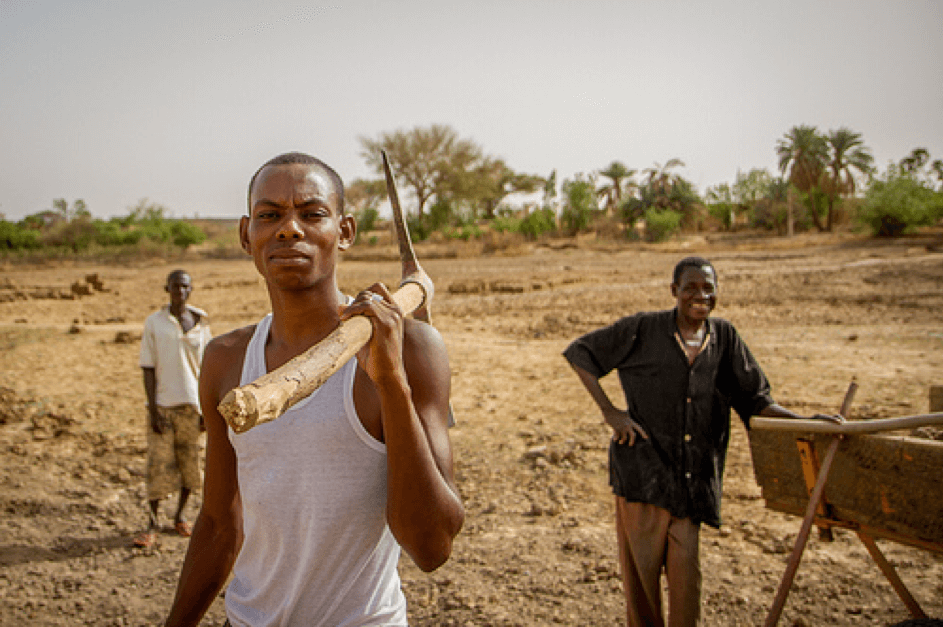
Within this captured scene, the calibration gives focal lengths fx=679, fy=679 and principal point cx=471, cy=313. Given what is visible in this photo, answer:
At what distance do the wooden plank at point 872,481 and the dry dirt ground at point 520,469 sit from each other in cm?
9

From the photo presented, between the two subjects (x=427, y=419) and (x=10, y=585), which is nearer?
(x=427, y=419)

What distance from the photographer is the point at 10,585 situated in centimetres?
373

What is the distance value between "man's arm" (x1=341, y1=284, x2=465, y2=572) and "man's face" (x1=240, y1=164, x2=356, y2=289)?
206 mm

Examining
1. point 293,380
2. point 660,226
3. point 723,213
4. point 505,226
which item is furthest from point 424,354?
point 723,213

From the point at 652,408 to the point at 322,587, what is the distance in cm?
193

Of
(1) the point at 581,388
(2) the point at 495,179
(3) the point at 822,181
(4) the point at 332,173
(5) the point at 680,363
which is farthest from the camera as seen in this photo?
(2) the point at 495,179

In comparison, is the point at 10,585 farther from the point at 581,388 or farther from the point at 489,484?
the point at 581,388

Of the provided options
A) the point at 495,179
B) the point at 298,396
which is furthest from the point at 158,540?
the point at 495,179

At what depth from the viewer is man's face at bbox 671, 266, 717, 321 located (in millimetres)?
2906

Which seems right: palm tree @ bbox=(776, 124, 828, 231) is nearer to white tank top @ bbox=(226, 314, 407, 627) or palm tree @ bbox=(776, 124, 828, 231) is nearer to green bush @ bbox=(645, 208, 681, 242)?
green bush @ bbox=(645, 208, 681, 242)

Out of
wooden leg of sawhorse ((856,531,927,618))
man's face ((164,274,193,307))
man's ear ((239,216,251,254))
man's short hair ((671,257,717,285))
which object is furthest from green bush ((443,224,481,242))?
man's ear ((239,216,251,254))

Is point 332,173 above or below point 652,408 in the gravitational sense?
above

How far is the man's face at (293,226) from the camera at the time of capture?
Answer: 1304mm

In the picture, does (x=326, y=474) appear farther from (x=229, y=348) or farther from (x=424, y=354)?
(x=229, y=348)
